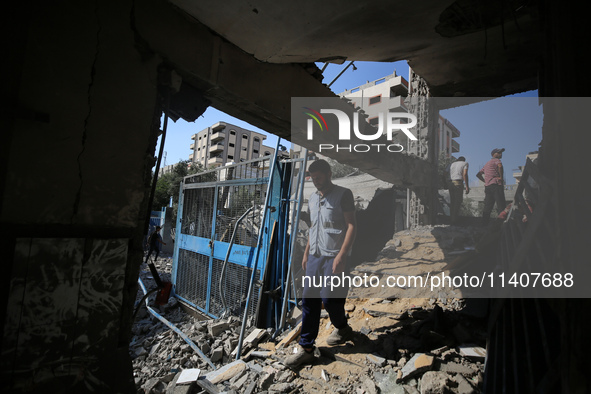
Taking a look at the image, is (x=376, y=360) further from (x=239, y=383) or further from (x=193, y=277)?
(x=193, y=277)

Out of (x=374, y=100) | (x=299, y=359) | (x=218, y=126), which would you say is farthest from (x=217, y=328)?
(x=218, y=126)

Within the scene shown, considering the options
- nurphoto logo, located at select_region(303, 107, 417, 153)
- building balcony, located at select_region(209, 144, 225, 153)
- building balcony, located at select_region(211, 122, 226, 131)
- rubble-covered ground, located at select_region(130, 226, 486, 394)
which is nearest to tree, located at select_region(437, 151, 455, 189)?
rubble-covered ground, located at select_region(130, 226, 486, 394)

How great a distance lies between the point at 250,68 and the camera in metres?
2.44

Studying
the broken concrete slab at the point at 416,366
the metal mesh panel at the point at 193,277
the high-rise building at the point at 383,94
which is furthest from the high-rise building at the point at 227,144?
the broken concrete slab at the point at 416,366

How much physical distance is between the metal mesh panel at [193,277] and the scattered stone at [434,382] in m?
4.22

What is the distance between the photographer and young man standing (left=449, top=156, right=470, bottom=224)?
17.4 feet

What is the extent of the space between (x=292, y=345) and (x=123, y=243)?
2475 mm

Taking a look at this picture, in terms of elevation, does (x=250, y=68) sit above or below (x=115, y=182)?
above

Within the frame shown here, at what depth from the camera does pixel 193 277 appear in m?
5.88

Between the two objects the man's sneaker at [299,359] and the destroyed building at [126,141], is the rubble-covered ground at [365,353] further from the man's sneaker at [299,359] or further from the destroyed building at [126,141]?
the destroyed building at [126,141]

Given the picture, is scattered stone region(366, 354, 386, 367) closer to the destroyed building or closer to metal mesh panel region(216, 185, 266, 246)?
the destroyed building

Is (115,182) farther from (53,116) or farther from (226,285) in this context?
(226,285)

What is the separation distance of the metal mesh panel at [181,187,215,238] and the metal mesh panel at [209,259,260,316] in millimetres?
927

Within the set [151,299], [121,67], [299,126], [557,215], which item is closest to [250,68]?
[299,126]
